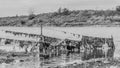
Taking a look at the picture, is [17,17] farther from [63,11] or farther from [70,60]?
[70,60]

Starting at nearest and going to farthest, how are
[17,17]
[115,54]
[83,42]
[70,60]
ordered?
[70,60] < [115,54] < [83,42] < [17,17]

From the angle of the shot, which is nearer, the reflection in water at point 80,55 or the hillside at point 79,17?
the reflection in water at point 80,55

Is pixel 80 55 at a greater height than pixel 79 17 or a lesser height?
lesser

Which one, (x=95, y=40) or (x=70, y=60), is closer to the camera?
(x=70, y=60)

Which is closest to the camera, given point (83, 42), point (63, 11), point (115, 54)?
point (115, 54)

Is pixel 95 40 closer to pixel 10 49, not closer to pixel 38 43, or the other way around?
pixel 38 43

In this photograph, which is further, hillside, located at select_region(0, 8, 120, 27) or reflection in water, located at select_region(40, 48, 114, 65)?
hillside, located at select_region(0, 8, 120, 27)

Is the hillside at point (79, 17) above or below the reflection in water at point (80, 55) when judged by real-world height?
above

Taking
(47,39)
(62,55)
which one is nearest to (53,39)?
(47,39)

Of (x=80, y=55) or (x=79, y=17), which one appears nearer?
(x=80, y=55)

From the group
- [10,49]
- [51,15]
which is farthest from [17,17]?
[10,49]

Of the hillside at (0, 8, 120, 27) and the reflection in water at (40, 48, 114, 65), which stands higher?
the hillside at (0, 8, 120, 27)
